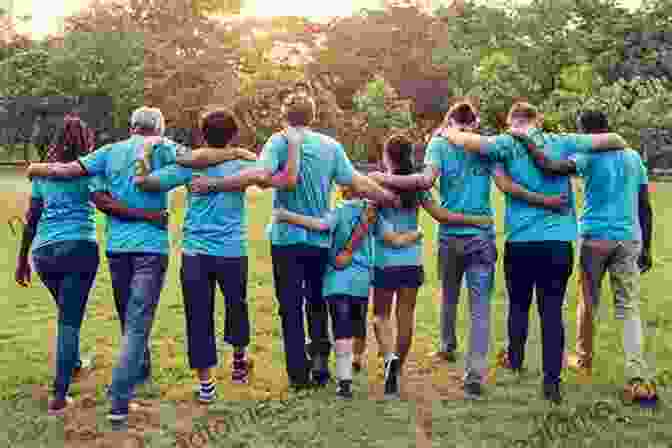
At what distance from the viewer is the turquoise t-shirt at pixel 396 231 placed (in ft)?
17.7

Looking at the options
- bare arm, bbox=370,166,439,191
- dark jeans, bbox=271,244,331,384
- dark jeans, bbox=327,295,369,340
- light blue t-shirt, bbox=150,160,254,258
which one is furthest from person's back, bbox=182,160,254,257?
bare arm, bbox=370,166,439,191

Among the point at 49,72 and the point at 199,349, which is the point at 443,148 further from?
the point at 49,72

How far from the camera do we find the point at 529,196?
17.2 ft

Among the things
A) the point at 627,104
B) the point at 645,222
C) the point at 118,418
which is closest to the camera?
the point at 118,418

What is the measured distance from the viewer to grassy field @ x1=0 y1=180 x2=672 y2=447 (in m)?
4.73

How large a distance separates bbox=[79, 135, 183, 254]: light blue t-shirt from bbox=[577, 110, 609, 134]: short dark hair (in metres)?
2.85

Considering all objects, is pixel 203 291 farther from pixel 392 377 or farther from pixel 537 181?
pixel 537 181

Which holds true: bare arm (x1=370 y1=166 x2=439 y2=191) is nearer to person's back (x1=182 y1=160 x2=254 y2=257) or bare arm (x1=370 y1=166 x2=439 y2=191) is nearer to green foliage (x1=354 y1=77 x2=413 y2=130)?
person's back (x1=182 y1=160 x2=254 y2=257)

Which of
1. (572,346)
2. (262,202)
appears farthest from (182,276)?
(262,202)

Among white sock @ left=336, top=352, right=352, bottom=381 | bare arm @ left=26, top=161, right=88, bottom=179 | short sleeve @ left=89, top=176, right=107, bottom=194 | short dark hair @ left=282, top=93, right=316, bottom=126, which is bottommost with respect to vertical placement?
white sock @ left=336, top=352, right=352, bottom=381

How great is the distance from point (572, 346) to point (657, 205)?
16440 mm

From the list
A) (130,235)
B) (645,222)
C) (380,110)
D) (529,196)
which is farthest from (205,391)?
(380,110)

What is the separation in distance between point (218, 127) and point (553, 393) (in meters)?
2.84

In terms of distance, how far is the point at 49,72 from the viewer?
42.1 m
